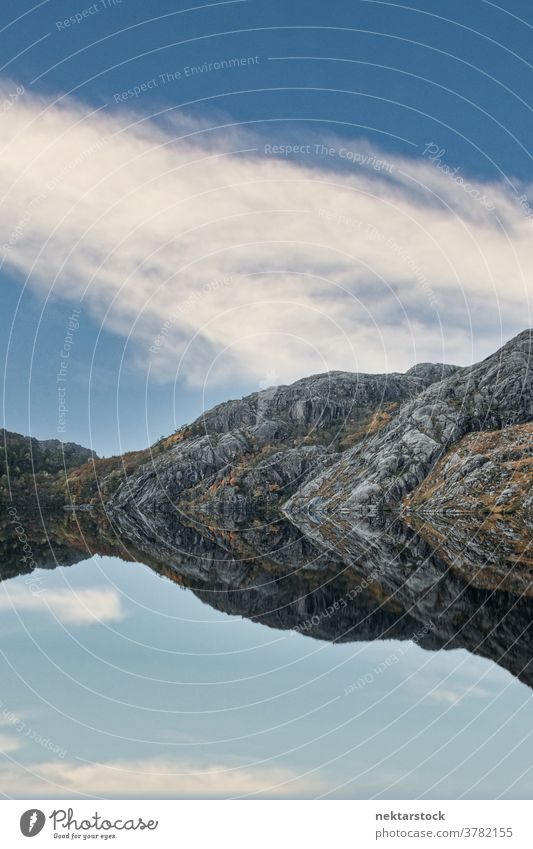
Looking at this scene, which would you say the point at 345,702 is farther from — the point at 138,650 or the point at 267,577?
the point at 267,577

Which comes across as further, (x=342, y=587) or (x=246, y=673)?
(x=342, y=587)

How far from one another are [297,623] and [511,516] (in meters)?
107

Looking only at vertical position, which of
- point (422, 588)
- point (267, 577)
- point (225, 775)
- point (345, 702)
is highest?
point (267, 577)

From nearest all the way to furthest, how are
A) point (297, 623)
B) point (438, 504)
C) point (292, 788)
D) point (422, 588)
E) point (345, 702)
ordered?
1. point (292, 788)
2. point (345, 702)
3. point (297, 623)
4. point (422, 588)
5. point (438, 504)

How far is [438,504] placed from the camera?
18550 centimetres

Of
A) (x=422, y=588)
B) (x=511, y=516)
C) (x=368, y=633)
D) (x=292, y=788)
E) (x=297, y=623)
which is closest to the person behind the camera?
(x=292, y=788)

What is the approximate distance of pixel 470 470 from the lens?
191 m

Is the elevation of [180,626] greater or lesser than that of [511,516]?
lesser

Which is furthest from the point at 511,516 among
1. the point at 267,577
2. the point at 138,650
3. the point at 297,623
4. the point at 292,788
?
the point at 292,788

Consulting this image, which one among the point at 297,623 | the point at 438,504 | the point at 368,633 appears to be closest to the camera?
the point at 368,633

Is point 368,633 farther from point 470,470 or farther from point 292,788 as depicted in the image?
point 470,470

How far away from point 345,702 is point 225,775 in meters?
8.45

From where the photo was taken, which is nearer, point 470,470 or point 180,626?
point 180,626
